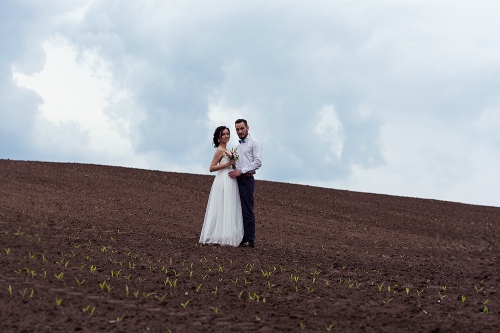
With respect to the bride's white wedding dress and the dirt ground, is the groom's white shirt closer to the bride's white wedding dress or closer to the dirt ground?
the bride's white wedding dress

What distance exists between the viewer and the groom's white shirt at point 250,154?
13477 mm

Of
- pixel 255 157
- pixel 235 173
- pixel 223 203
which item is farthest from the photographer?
pixel 223 203

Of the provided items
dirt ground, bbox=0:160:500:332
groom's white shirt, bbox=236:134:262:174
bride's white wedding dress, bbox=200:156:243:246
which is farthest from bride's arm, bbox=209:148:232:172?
dirt ground, bbox=0:160:500:332

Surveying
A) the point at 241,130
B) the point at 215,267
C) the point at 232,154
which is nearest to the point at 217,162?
the point at 232,154

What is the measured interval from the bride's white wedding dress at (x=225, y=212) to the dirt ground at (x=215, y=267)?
0.42 meters

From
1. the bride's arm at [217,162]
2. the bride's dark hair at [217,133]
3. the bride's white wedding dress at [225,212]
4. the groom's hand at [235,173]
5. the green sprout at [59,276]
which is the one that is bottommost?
the green sprout at [59,276]

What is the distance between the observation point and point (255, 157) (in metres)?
13.5

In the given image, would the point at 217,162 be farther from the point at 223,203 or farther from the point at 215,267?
the point at 215,267

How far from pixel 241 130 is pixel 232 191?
1489 mm

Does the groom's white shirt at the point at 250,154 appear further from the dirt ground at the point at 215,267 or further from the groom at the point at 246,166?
the dirt ground at the point at 215,267

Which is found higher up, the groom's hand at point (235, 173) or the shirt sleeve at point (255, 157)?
the shirt sleeve at point (255, 157)

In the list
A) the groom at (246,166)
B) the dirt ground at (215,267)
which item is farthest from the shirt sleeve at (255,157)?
the dirt ground at (215,267)

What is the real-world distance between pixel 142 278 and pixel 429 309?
4981mm

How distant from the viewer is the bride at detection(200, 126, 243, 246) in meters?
13.9
